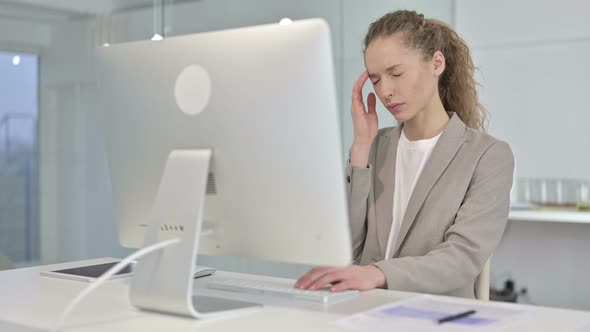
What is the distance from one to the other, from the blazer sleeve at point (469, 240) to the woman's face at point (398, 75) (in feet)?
0.77

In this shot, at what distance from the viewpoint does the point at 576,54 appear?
451 cm

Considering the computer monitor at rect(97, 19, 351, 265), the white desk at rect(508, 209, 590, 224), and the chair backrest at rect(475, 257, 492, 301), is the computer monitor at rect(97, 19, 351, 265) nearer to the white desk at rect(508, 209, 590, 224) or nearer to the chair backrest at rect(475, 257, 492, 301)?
the chair backrest at rect(475, 257, 492, 301)

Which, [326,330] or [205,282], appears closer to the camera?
[326,330]

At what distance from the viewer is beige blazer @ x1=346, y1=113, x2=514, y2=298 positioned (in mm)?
1872

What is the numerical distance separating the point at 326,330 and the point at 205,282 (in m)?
0.59

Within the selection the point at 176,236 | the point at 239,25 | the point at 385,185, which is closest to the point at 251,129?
the point at 176,236

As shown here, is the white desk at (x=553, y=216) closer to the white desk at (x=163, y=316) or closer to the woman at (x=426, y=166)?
the woman at (x=426, y=166)

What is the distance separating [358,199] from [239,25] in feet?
4.73

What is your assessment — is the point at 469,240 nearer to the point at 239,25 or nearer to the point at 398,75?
the point at 398,75

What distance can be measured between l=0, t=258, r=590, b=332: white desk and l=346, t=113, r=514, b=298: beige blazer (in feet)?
0.83

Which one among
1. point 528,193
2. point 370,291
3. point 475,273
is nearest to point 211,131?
point 370,291

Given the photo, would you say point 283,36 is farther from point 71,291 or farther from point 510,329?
point 71,291

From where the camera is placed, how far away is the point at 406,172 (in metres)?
2.21

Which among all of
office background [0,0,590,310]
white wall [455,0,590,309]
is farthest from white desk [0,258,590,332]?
white wall [455,0,590,309]
